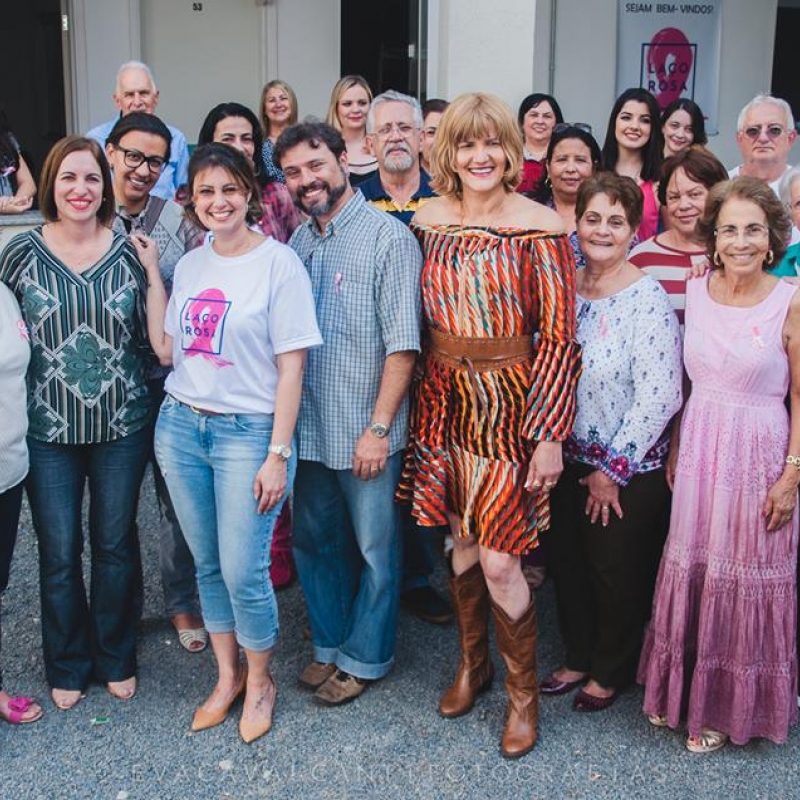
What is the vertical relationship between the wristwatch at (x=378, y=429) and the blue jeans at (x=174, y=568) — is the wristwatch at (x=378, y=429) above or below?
above

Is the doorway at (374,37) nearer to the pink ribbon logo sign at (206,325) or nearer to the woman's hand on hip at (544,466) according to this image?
the pink ribbon logo sign at (206,325)

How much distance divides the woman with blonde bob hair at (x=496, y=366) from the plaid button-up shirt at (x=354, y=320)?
10 centimetres

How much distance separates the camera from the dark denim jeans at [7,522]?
337 centimetres

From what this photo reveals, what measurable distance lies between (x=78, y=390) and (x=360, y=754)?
4.87 ft

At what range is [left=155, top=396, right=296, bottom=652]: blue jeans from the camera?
328cm

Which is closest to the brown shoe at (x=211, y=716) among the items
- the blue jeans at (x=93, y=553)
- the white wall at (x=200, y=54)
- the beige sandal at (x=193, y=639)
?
the blue jeans at (x=93, y=553)

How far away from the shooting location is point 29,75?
1312cm

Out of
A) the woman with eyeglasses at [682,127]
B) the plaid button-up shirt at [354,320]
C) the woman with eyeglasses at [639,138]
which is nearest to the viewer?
the plaid button-up shirt at [354,320]

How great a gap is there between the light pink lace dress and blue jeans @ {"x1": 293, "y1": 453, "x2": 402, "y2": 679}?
3.06 feet

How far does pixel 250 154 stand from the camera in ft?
14.7

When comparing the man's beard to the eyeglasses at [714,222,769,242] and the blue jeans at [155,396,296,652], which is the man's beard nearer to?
the blue jeans at [155,396,296,652]

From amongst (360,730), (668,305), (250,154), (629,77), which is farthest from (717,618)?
(629,77)

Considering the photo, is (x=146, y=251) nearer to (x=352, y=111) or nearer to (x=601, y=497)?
(x=601, y=497)

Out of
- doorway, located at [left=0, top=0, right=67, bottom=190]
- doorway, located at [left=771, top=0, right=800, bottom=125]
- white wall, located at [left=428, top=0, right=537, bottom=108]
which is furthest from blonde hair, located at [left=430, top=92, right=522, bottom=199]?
doorway, located at [left=0, top=0, right=67, bottom=190]
